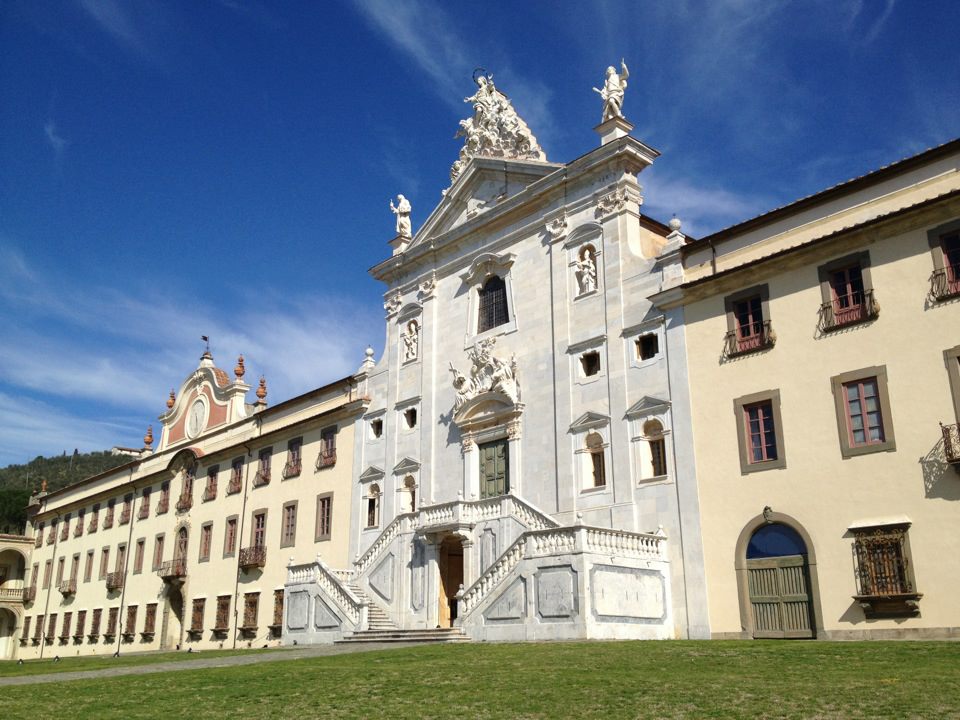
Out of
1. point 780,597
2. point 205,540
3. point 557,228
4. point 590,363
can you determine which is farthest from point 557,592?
point 205,540

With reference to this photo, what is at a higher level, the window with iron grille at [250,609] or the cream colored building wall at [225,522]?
the cream colored building wall at [225,522]

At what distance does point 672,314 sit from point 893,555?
9.31 meters

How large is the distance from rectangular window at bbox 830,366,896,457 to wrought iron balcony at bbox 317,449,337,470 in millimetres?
22802

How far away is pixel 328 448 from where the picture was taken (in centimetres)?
4038

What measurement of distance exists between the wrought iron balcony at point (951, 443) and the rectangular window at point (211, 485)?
36.3m

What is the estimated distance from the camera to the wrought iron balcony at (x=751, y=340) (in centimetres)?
2445

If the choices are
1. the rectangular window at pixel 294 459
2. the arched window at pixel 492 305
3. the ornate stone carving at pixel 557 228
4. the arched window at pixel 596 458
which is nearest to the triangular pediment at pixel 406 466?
the arched window at pixel 492 305

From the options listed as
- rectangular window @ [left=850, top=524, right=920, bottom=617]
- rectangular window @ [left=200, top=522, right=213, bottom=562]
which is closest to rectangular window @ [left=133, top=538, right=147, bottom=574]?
rectangular window @ [left=200, top=522, right=213, bottom=562]

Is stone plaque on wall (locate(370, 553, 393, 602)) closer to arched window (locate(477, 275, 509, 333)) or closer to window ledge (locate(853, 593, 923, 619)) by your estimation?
arched window (locate(477, 275, 509, 333))

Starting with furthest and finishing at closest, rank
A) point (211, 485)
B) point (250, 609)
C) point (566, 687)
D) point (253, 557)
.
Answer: point (211, 485), point (253, 557), point (250, 609), point (566, 687)

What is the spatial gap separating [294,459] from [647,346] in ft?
66.8

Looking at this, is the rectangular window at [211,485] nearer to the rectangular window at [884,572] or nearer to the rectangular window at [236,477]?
the rectangular window at [236,477]

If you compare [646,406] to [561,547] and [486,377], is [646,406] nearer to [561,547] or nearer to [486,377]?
[561,547]


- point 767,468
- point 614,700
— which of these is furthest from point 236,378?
point 614,700
